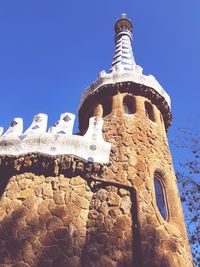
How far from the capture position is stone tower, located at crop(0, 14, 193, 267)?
4730 millimetres

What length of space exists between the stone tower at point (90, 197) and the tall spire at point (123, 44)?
10.7 ft

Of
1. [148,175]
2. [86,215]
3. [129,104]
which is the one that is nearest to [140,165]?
[148,175]

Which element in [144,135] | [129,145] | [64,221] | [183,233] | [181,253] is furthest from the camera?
[144,135]

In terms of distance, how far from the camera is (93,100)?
838 cm

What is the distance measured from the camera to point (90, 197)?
550cm

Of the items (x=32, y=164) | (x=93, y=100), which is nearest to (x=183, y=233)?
(x=32, y=164)

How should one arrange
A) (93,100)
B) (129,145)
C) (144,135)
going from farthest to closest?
(93,100) → (144,135) → (129,145)

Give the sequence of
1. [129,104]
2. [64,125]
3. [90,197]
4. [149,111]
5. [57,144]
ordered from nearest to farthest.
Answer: [90,197] → [57,144] → [64,125] → [129,104] → [149,111]

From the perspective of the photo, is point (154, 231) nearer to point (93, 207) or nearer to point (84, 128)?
point (93, 207)

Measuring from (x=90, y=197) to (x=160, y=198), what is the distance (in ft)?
5.27

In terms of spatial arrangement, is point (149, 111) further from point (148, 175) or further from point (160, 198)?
point (160, 198)

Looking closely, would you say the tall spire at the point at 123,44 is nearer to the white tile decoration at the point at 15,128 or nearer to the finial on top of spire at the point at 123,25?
the finial on top of spire at the point at 123,25

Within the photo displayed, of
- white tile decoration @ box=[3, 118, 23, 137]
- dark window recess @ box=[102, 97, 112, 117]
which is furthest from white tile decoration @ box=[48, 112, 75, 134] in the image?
dark window recess @ box=[102, 97, 112, 117]

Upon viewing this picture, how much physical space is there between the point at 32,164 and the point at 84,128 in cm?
318
